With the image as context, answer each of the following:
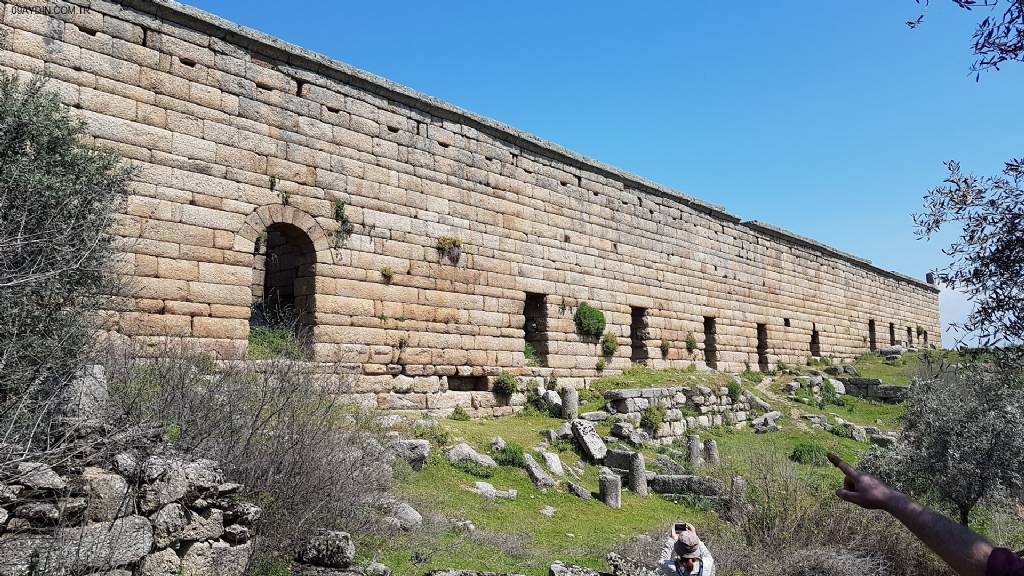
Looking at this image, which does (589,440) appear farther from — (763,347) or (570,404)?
(763,347)

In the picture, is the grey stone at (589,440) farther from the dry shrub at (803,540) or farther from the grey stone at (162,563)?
the grey stone at (162,563)

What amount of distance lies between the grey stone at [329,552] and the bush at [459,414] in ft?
21.1

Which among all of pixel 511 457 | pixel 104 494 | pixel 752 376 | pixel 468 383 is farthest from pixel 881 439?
pixel 104 494

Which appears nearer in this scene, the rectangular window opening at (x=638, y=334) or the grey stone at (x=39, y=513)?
the grey stone at (x=39, y=513)

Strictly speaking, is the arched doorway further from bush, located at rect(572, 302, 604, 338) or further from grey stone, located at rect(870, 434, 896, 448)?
grey stone, located at rect(870, 434, 896, 448)

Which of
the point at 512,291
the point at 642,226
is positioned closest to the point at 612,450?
the point at 512,291

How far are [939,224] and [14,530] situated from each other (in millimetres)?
6030

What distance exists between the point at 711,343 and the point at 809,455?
249 inches

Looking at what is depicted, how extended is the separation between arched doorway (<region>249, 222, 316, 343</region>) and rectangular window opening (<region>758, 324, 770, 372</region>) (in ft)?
50.2

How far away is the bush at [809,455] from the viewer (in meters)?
12.3

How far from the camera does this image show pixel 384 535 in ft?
20.0

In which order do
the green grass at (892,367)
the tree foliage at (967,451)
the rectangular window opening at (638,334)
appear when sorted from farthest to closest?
the green grass at (892,367) → the rectangular window opening at (638,334) → the tree foliage at (967,451)

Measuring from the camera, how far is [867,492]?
1.91 metres

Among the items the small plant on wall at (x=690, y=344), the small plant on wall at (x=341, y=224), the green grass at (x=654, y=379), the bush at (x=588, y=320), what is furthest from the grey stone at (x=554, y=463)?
the small plant on wall at (x=690, y=344)
